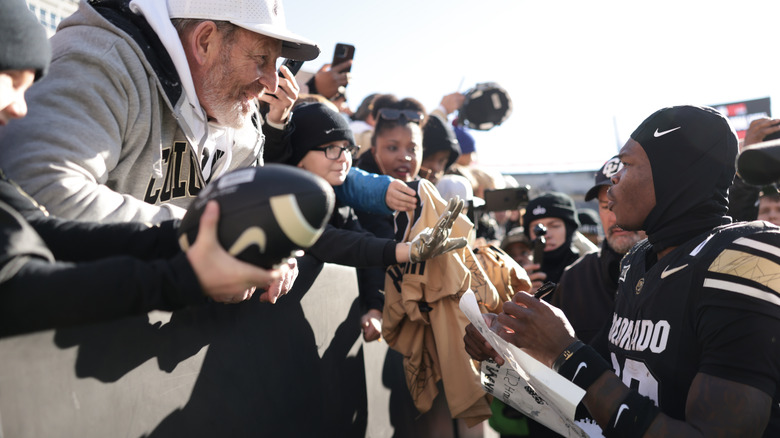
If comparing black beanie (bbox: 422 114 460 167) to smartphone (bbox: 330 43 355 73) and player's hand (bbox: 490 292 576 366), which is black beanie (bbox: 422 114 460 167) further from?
player's hand (bbox: 490 292 576 366)

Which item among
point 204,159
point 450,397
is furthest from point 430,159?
point 204,159

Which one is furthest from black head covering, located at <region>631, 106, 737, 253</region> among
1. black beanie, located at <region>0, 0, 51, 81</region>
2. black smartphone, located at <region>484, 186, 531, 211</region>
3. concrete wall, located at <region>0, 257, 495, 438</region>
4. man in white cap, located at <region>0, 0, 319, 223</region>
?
black smartphone, located at <region>484, 186, 531, 211</region>

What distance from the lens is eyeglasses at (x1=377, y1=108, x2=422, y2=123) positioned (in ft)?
14.5

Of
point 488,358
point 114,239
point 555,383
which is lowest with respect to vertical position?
point 488,358

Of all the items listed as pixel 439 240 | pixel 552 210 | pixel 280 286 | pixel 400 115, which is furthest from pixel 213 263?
pixel 552 210

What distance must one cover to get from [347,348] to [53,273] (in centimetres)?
199

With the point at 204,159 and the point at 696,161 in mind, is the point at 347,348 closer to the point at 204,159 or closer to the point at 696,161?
the point at 204,159

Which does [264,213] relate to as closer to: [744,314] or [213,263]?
[213,263]

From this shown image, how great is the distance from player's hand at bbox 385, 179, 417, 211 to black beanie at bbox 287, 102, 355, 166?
0.46 meters

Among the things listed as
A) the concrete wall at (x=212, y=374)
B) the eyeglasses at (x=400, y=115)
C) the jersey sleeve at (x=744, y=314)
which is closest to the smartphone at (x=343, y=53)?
the eyeglasses at (x=400, y=115)

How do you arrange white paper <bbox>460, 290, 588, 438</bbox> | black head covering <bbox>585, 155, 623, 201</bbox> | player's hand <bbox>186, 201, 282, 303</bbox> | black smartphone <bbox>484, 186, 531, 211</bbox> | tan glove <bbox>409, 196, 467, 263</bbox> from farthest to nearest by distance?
black smartphone <bbox>484, 186, 531, 211</bbox> < black head covering <bbox>585, 155, 623, 201</bbox> < tan glove <bbox>409, 196, 467, 263</bbox> < white paper <bbox>460, 290, 588, 438</bbox> < player's hand <bbox>186, 201, 282, 303</bbox>

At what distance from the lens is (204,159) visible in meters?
2.56

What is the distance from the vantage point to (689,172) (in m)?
2.25

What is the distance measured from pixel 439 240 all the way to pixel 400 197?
0.51 metres
